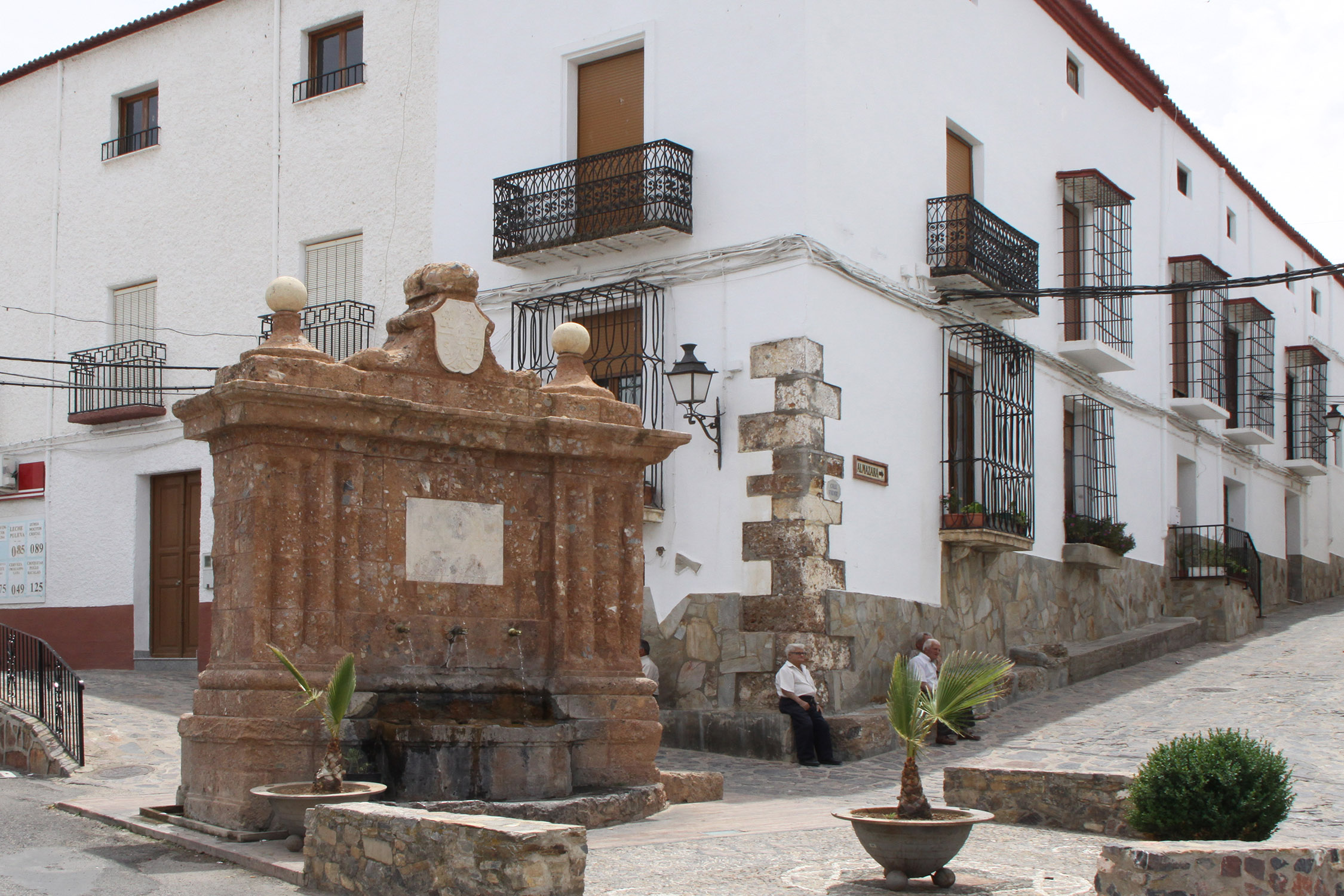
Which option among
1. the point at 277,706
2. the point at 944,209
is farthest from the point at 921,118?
the point at 277,706

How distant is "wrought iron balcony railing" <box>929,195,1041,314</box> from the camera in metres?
14.4

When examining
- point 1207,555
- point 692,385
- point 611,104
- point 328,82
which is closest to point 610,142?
point 611,104

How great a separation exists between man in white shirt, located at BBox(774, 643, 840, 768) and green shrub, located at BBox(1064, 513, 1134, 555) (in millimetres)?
5989

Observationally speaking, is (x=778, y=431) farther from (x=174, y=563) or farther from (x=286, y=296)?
(x=174, y=563)

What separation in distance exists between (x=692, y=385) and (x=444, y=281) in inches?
163

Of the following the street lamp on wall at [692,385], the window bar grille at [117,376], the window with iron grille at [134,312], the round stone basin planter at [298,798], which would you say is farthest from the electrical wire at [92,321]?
the round stone basin planter at [298,798]

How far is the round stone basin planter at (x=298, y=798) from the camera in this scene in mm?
7297

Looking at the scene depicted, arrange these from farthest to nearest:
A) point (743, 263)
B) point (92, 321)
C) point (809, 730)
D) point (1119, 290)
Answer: point (92, 321) → point (1119, 290) → point (743, 263) → point (809, 730)

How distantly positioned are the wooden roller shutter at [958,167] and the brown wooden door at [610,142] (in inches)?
135

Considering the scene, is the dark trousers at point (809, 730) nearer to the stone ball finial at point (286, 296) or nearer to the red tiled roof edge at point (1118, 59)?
the stone ball finial at point (286, 296)

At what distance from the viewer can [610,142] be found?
570 inches

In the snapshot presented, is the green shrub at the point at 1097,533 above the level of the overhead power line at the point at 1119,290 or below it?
below

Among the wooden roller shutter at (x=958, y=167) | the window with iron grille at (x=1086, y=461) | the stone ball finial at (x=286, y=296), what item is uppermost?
the wooden roller shutter at (x=958, y=167)

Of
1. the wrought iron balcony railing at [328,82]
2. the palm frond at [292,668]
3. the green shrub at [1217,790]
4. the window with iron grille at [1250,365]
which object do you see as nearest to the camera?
the green shrub at [1217,790]
